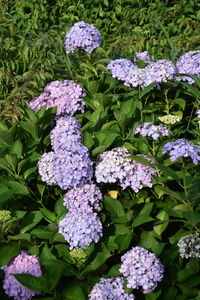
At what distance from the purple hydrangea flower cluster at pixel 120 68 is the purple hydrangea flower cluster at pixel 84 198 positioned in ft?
2.85

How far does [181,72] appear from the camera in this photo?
9.96 feet

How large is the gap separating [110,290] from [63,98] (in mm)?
1104

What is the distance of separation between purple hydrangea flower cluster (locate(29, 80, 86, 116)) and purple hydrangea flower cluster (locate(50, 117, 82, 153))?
0.31 m

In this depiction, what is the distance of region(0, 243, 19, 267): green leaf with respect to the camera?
2051 mm

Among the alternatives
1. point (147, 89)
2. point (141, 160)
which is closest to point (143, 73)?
point (147, 89)

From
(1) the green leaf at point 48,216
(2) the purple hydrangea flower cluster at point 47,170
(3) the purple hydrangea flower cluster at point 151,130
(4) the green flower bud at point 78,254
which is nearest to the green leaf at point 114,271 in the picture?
(4) the green flower bud at point 78,254

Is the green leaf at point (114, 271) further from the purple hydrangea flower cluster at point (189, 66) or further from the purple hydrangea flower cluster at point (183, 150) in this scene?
the purple hydrangea flower cluster at point (189, 66)

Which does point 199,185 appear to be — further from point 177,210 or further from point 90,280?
point 90,280

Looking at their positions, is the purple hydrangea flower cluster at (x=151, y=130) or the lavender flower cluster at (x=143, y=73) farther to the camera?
the lavender flower cluster at (x=143, y=73)

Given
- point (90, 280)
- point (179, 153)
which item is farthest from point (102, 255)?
point (179, 153)

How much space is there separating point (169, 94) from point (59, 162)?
1.01 metres

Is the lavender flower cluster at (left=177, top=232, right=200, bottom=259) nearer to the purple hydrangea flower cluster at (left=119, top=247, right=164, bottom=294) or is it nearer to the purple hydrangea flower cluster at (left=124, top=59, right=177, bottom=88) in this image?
the purple hydrangea flower cluster at (left=119, top=247, right=164, bottom=294)

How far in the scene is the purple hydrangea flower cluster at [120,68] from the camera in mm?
2941

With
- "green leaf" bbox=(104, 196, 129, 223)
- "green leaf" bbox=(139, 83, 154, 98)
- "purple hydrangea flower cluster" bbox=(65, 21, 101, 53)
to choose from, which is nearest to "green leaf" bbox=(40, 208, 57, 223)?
"green leaf" bbox=(104, 196, 129, 223)
